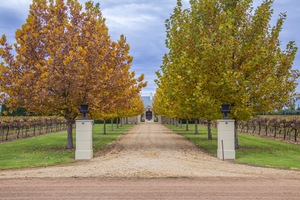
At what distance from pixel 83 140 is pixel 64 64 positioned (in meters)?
4.06

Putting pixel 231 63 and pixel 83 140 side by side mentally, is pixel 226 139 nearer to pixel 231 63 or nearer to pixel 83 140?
pixel 231 63

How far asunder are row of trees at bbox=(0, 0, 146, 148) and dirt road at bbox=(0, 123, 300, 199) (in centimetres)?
532

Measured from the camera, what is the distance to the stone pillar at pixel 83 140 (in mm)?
16547

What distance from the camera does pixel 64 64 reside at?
18.2 m

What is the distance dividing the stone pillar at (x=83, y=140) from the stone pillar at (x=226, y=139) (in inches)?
229

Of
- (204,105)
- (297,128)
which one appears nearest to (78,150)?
(204,105)

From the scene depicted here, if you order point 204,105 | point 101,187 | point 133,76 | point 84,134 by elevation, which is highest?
point 133,76

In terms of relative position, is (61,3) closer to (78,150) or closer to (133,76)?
(133,76)

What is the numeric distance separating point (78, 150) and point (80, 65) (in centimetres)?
433

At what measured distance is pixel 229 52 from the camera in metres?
18.5

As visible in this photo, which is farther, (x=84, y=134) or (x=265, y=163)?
(x=84, y=134)

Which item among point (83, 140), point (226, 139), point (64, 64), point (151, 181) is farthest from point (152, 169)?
point (64, 64)

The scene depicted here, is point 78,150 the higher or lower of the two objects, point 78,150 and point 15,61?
the lower

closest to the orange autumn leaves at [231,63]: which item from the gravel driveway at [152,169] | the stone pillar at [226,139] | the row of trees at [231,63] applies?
the row of trees at [231,63]
